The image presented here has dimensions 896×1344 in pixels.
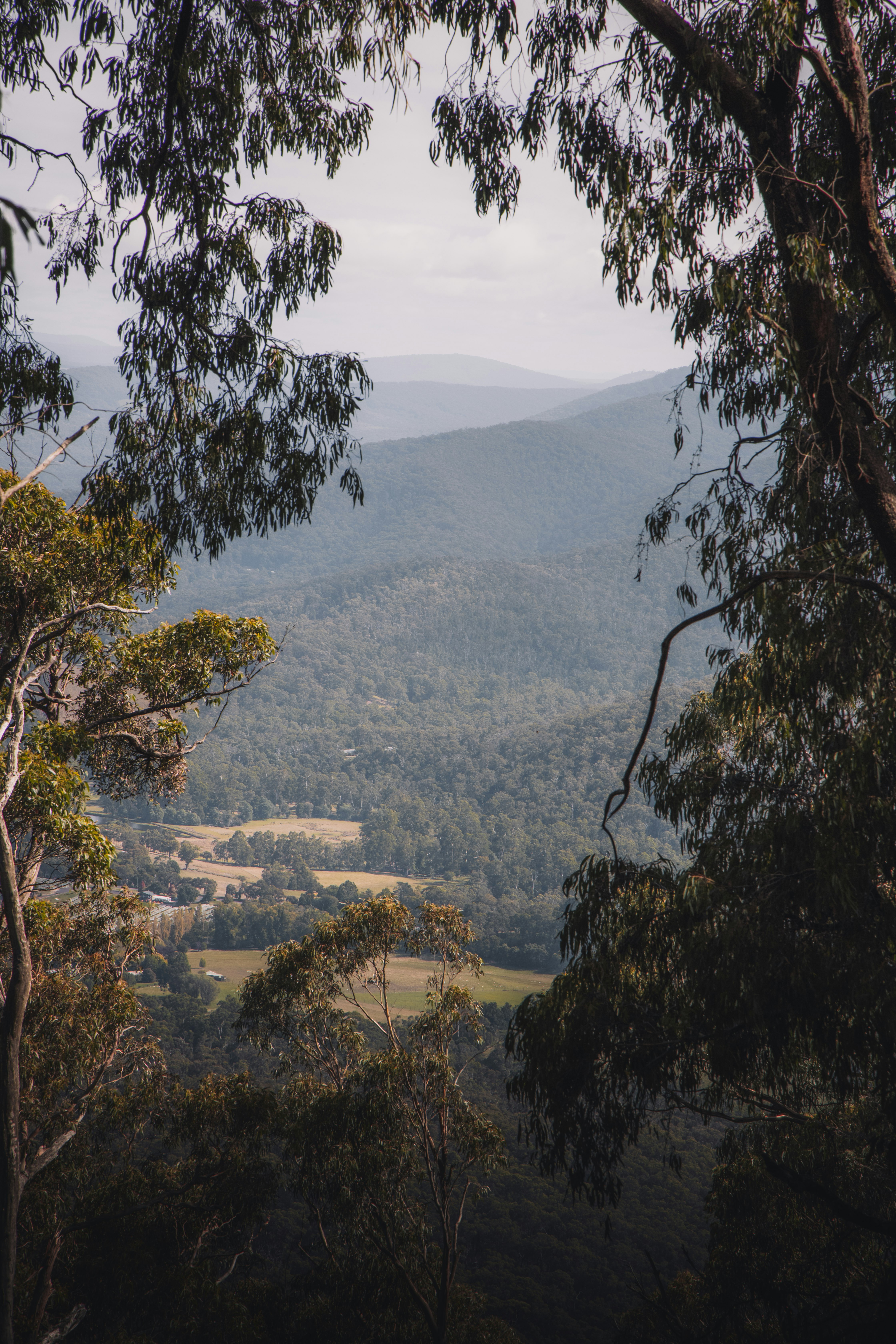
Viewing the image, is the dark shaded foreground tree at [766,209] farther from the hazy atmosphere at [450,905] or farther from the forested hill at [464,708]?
the forested hill at [464,708]

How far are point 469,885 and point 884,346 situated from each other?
183 feet

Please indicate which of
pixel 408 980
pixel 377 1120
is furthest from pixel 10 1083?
pixel 408 980

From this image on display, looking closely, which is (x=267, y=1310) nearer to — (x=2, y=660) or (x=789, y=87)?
(x=2, y=660)

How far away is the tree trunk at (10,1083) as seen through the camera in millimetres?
3621

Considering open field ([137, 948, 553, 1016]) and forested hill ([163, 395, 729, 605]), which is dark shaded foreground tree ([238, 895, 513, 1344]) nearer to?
open field ([137, 948, 553, 1016])

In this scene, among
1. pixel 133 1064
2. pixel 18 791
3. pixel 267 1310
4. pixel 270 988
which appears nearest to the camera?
pixel 18 791

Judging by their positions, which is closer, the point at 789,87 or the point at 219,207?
the point at 789,87

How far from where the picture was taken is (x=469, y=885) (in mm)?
57156

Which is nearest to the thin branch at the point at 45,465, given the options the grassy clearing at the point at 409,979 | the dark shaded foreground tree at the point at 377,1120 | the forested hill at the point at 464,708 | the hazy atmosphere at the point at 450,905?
the hazy atmosphere at the point at 450,905

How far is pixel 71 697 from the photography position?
17.2 ft

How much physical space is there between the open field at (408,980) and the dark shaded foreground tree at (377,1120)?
2258 cm

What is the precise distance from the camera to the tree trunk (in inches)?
143

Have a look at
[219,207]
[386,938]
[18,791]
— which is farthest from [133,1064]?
[219,207]

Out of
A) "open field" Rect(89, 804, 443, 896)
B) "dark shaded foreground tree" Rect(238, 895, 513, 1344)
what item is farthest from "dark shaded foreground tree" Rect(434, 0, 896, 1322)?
"open field" Rect(89, 804, 443, 896)
